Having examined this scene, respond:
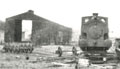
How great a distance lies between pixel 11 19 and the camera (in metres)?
41.3

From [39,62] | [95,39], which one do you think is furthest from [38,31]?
[39,62]

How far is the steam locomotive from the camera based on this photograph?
14989 mm

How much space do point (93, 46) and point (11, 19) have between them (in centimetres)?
2862

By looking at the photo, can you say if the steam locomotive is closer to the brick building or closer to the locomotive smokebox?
the locomotive smokebox

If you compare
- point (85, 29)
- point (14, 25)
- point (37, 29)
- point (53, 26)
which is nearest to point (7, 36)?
point (14, 25)

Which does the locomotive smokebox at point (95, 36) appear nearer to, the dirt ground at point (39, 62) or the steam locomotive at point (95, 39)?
the steam locomotive at point (95, 39)

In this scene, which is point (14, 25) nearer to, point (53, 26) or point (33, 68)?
point (53, 26)

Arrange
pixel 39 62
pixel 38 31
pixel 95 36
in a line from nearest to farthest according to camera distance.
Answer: pixel 39 62 → pixel 95 36 → pixel 38 31

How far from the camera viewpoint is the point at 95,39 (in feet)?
49.6

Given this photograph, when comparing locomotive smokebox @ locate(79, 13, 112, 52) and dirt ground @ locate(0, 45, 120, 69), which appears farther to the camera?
locomotive smokebox @ locate(79, 13, 112, 52)

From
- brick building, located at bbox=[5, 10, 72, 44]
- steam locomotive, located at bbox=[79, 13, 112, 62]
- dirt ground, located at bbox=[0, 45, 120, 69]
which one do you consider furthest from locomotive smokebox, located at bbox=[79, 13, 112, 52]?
brick building, located at bbox=[5, 10, 72, 44]

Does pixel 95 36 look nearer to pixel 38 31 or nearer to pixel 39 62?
pixel 39 62

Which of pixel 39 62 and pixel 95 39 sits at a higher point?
pixel 95 39

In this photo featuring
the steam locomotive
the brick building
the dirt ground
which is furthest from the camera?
the brick building
